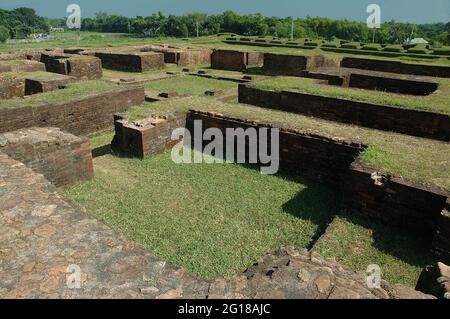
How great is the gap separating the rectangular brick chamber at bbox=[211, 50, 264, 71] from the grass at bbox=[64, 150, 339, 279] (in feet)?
43.5

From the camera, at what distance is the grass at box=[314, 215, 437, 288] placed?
14.1 ft

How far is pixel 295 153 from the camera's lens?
6824 millimetres

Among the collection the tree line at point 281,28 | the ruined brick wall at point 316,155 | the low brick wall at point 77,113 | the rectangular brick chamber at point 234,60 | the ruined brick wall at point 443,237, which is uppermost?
the tree line at point 281,28

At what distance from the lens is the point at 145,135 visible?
7.27 m

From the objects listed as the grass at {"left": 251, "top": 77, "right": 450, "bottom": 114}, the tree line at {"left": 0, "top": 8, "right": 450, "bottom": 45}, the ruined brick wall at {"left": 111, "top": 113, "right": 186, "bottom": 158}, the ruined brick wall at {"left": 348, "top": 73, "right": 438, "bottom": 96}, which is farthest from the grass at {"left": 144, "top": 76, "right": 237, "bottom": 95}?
the tree line at {"left": 0, "top": 8, "right": 450, "bottom": 45}

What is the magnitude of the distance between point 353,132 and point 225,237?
3.44 meters

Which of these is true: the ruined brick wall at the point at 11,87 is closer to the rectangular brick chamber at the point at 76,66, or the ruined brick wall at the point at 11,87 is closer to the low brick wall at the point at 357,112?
the rectangular brick chamber at the point at 76,66

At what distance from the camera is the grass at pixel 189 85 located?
14.7 m

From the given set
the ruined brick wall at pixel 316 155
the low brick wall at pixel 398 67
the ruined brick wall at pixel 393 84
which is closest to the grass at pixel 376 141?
the ruined brick wall at pixel 316 155

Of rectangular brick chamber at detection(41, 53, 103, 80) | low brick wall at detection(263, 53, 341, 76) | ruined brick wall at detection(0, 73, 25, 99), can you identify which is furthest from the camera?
low brick wall at detection(263, 53, 341, 76)

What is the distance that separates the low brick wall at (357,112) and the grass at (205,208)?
3.21 m

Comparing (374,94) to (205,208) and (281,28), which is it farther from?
(281,28)

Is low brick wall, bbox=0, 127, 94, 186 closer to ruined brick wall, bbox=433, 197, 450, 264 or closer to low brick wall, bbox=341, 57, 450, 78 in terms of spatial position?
ruined brick wall, bbox=433, 197, 450, 264

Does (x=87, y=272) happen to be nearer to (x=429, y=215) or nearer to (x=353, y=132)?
(x=429, y=215)
